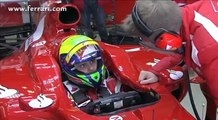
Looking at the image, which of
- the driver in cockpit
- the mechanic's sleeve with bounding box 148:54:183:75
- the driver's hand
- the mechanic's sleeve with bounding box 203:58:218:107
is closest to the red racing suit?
the mechanic's sleeve with bounding box 203:58:218:107

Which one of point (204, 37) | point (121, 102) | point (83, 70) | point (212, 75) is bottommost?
point (121, 102)

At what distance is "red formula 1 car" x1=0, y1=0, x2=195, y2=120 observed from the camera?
1829 millimetres

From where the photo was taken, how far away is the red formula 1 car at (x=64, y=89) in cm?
183

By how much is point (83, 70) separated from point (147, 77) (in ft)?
1.02

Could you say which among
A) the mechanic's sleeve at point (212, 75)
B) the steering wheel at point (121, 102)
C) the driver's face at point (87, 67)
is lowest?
the steering wheel at point (121, 102)

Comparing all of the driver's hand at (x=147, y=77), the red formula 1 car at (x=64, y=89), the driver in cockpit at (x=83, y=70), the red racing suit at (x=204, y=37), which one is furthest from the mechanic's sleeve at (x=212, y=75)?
the driver in cockpit at (x=83, y=70)

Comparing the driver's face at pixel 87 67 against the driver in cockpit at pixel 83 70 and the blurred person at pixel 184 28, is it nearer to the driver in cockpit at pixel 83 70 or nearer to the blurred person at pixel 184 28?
the driver in cockpit at pixel 83 70

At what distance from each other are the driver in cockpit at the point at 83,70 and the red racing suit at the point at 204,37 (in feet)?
1.64

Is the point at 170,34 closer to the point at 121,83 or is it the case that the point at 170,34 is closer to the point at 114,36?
the point at 121,83

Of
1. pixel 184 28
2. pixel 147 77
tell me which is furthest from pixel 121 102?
pixel 184 28

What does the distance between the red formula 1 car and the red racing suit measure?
0.31 meters

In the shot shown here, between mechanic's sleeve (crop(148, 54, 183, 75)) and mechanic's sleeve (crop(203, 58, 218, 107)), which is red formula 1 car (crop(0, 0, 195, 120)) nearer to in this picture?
mechanic's sleeve (crop(148, 54, 183, 75))

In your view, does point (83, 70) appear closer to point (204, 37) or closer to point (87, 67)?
point (87, 67)

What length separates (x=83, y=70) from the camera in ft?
6.70
